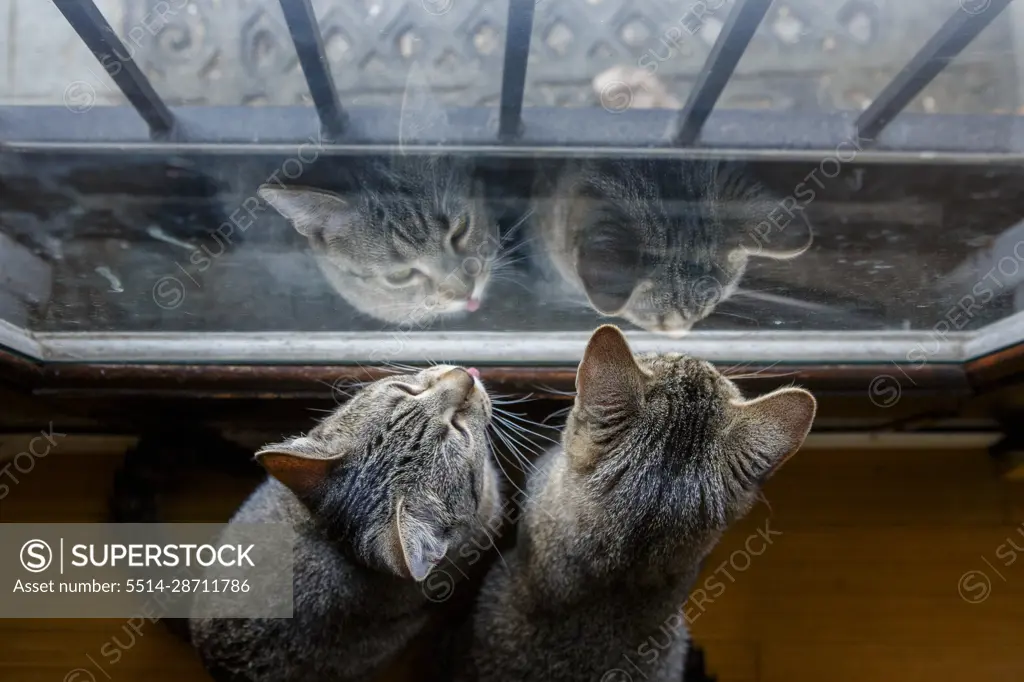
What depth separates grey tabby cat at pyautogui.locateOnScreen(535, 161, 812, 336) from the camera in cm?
125

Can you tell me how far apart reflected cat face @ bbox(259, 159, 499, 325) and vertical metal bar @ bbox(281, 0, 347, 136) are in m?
0.10

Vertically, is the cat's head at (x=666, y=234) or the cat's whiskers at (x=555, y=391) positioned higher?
the cat's head at (x=666, y=234)

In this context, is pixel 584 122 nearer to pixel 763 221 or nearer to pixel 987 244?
pixel 763 221

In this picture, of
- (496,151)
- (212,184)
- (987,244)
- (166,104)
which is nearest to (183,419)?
(212,184)

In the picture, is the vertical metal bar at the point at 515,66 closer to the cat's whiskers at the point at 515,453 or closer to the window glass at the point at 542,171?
the window glass at the point at 542,171


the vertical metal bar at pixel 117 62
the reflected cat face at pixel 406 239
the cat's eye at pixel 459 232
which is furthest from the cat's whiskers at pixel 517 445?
the vertical metal bar at pixel 117 62

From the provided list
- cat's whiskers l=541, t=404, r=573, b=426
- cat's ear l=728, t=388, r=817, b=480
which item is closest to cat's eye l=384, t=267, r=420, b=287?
cat's whiskers l=541, t=404, r=573, b=426

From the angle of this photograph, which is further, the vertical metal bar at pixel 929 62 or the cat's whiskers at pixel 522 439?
the cat's whiskers at pixel 522 439

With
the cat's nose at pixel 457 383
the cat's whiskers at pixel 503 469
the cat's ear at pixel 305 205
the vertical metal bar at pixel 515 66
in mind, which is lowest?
the cat's whiskers at pixel 503 469

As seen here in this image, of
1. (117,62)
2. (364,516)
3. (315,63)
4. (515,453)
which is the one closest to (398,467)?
(364,516)

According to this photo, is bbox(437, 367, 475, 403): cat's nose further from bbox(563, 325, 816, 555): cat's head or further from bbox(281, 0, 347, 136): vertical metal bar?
bbox(281, 0, 347, 136): vertical metal bar

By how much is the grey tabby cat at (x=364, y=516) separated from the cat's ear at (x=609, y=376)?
0.23 metres

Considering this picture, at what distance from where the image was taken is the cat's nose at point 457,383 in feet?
3.80

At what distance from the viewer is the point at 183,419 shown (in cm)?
138
